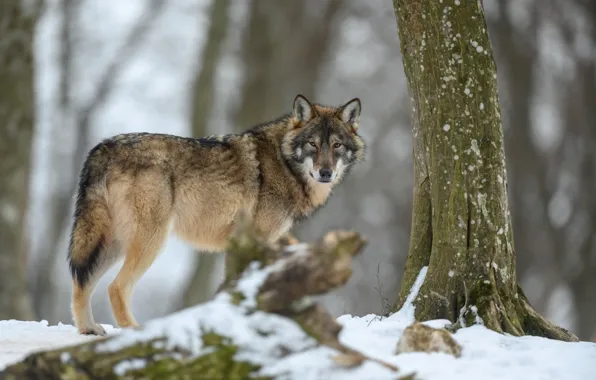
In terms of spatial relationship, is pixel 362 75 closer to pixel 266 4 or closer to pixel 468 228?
pixel 266 4

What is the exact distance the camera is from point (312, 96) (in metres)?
19.9

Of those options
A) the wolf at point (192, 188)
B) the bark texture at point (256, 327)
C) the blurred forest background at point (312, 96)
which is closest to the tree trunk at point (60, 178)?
the blurred forest background at point (312, 96)

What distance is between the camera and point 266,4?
60.1 ft

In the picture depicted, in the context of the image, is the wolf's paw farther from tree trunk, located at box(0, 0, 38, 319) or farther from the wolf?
tree trunk, located at box(0, 0, 38, 319)

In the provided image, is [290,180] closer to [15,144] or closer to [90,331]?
[90,331]

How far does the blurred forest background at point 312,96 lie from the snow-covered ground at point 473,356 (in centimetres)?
1033

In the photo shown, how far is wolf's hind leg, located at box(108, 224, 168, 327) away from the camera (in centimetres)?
706

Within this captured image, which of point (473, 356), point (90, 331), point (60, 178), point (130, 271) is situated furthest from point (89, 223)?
point (60, 178)

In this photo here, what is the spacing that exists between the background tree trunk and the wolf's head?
7923mm

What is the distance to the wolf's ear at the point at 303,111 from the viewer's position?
27.0ft

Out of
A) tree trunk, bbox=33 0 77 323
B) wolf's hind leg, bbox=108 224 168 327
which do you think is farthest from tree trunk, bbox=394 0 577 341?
tree trunk, bbox=33 0 77 323

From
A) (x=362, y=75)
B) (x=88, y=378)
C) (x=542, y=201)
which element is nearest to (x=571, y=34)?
(x=542, y=201)

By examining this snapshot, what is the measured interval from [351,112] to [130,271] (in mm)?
2819

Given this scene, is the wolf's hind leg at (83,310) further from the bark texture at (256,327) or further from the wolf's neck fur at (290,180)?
the bark texture at (256,327)
